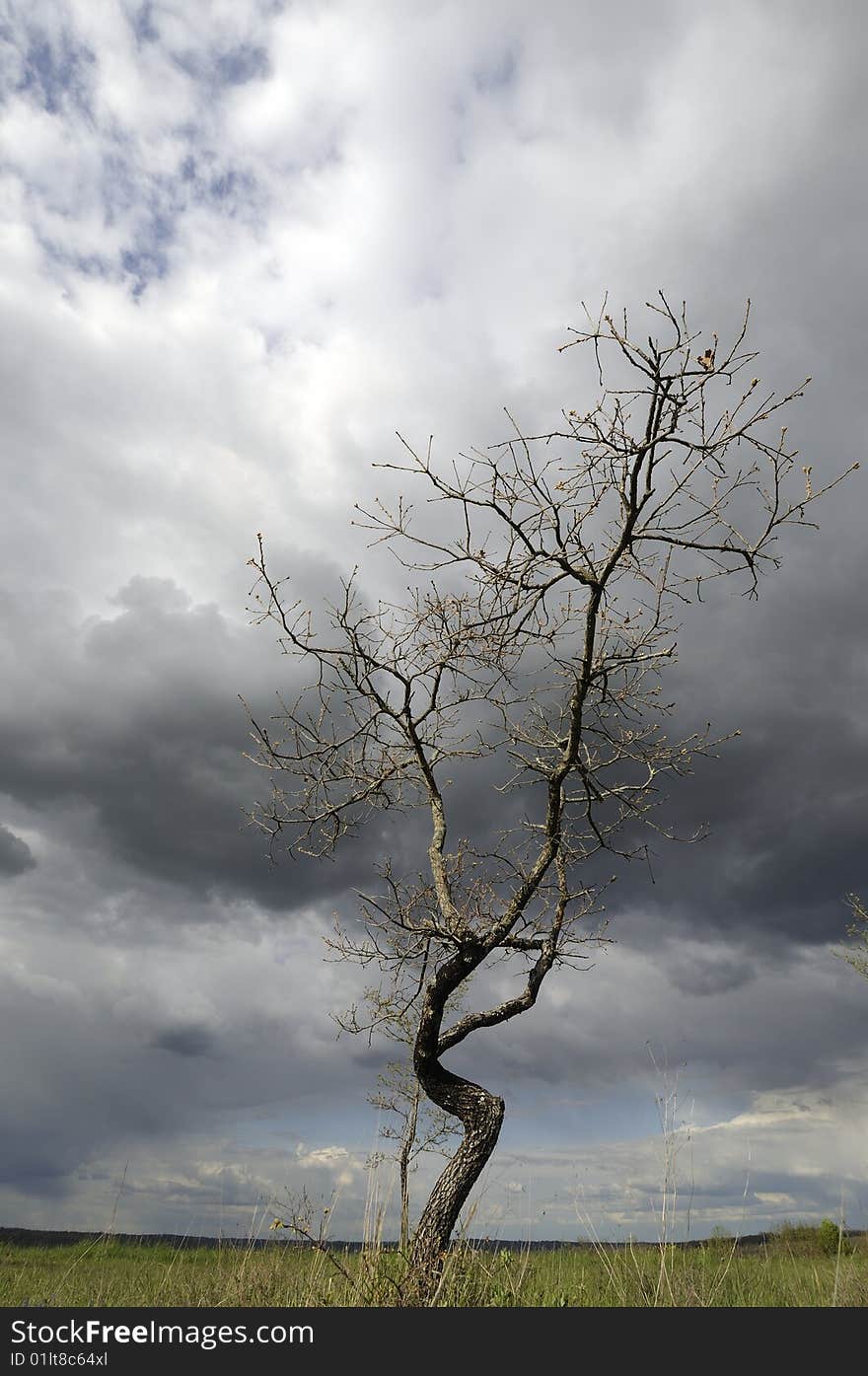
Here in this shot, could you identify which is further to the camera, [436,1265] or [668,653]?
Answer: [668,653]

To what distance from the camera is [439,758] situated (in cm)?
933

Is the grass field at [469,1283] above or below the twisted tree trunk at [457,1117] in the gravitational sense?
below

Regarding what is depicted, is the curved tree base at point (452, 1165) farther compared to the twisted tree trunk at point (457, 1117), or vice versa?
the twisted tree trunk at point (457, 1117)

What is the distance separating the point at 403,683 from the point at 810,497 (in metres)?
4.23

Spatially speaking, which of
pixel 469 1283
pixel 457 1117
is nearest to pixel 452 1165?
pixel 457 1117

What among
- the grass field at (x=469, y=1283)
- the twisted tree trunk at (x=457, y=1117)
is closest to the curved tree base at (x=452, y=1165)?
the twisted tree trunk at (x=457, y=1117)

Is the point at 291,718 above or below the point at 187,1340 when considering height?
above

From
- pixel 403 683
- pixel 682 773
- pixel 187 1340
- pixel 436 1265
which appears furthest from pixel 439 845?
pixel 187 1340

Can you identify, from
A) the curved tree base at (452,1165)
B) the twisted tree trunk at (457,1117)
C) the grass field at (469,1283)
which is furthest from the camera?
the twisted tree trunk at (457,1117)

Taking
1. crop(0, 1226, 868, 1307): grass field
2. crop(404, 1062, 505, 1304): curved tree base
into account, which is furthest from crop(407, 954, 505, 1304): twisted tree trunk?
crop(0, 1226, 868, 1307): grass field

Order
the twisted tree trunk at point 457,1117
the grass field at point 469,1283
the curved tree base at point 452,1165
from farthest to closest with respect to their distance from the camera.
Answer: the twisted tree trunk at point 457,1117
the curved tree base at point 452,1165
the grass field at point 469,1283

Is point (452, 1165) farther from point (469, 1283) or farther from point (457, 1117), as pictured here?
point (469, 1283)

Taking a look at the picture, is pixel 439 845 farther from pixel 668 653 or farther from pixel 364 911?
pixel 668 653

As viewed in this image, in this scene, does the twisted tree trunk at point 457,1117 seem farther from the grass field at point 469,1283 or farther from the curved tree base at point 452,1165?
the grass field at point 469,1283
